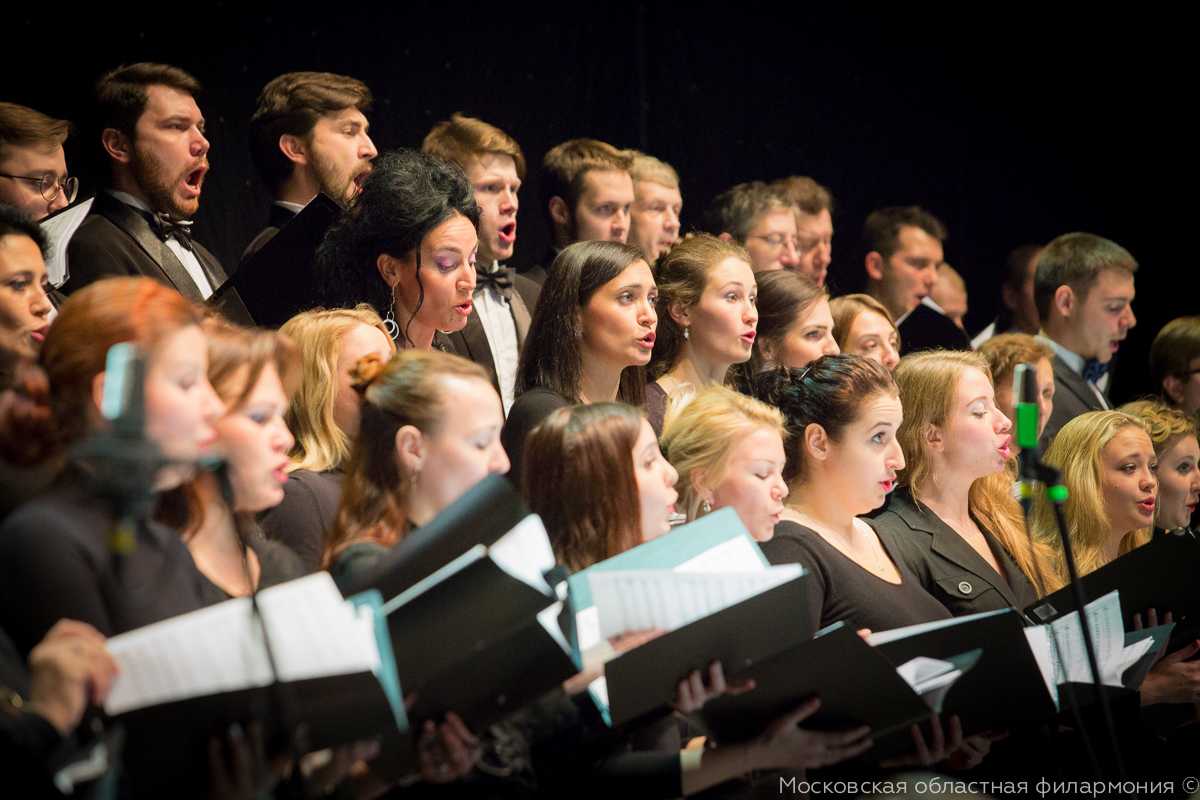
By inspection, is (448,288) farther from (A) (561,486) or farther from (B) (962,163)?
(B) (962,163)

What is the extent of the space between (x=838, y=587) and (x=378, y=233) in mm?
1434

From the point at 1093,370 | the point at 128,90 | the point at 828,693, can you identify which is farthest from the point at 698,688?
the point at 1093,370

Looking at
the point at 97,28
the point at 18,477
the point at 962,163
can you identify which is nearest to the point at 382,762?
the point at 18,477

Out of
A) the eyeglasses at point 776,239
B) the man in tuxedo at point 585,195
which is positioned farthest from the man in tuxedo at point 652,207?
the eyeglasses at point 776,239

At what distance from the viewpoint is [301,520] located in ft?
10.5

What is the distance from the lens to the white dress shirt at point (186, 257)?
13.5 feet

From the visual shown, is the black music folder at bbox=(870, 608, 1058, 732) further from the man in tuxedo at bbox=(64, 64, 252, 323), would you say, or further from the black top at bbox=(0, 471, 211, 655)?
the man in tuxedo at bbox=(64, 64, 252, 323)

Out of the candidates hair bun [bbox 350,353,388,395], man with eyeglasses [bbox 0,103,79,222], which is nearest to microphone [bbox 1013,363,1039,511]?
hair bun [bbox 350,353,388,395]

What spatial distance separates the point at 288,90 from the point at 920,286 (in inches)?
113

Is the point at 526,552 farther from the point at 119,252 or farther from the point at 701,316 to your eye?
the point at 701,316

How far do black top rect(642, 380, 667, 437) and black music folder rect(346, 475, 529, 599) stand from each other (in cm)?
179

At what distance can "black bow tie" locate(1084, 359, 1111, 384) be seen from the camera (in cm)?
582

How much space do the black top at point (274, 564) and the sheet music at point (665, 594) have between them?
56cm

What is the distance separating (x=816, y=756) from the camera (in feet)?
9.19
